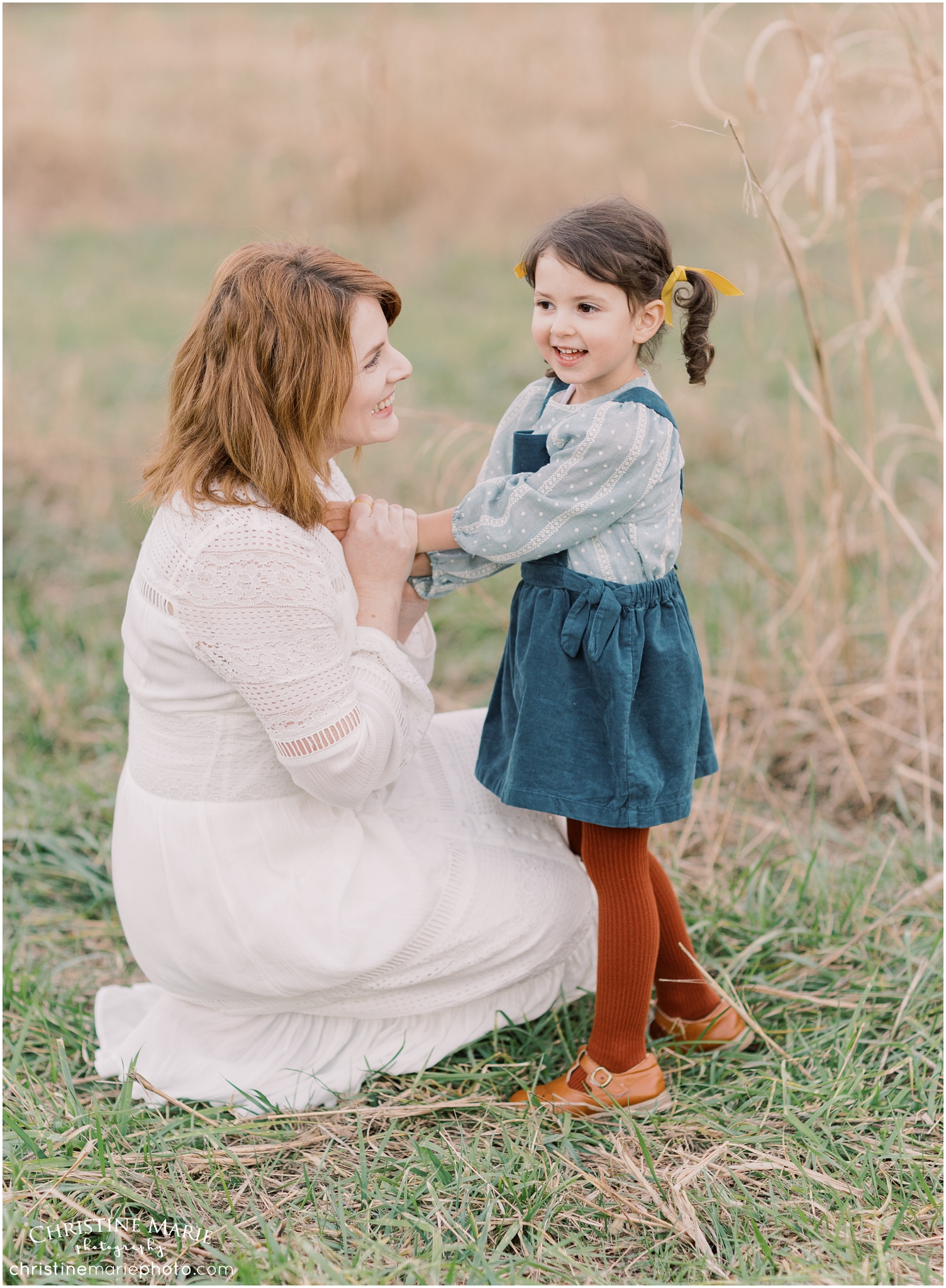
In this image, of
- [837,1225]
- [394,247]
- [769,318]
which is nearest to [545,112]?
[394,247]

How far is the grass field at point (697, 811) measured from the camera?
5.69ft

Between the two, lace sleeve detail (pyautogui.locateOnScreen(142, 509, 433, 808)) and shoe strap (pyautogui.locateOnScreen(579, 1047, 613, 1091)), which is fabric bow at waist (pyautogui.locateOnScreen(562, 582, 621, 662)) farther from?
shoe strap (pyautogui.locateOnScreen(579, 1047, 613, 1091))

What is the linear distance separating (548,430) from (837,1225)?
127cm

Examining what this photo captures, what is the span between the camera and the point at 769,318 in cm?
643

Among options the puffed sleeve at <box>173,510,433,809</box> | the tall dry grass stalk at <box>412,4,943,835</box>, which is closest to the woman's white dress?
the puffed sleeve at <box>173,510,433,809</box>

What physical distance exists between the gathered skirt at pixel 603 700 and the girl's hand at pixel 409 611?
9.1 inches

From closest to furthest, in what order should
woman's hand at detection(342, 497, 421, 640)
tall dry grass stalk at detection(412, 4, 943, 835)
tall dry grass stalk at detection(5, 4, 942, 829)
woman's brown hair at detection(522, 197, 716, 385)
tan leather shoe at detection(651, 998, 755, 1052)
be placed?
1. woman's brown hair at detection(522, 197, 716, 385)
2. woman's hand at detection(342, 497, 421, 640)
3. tan leather shoe at detection(651, 998, 755, 1052)
4. tall dry grass stalk at detection(412, 4, 943, 835)
5. tall dry grass stalk at detection(5, 4, 942, 829)

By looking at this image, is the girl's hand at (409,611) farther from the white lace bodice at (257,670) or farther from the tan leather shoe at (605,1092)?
the tan leather shoe at (605,1092)

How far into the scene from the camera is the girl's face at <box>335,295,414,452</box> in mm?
1783

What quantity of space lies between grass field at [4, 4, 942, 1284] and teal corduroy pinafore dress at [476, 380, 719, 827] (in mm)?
503

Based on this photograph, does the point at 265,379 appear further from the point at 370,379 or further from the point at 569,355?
the point at 569,355

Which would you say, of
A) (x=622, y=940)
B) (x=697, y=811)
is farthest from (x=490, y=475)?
(x=697, y=811)

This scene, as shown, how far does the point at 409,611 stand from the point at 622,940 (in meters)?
0.67

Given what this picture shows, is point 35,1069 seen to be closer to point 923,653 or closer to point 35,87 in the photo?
point 923,653
